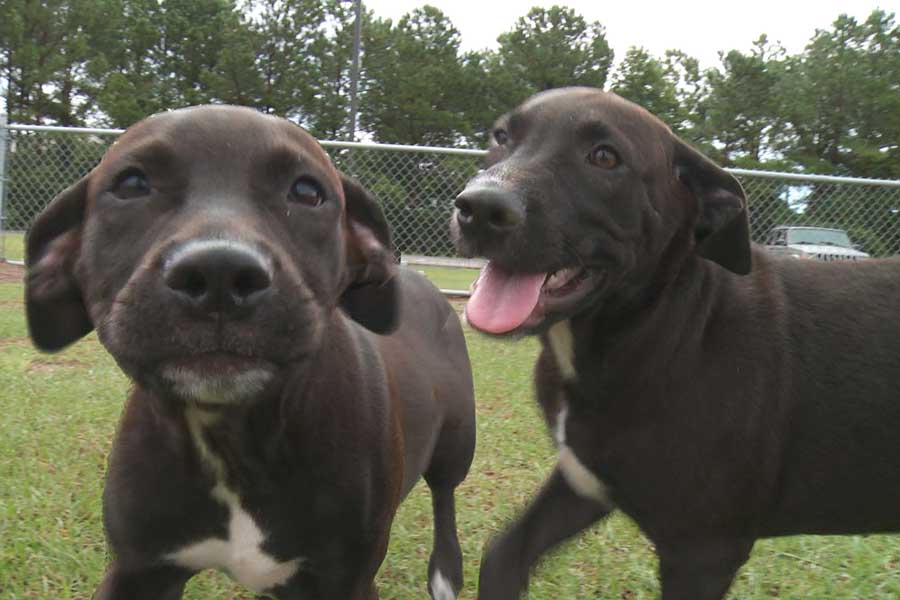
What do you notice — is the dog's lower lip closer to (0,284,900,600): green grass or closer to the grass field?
(0,284,900,600): green grass

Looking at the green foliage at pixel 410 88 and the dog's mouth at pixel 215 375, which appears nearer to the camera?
the dog's mouth at pixel 215 375

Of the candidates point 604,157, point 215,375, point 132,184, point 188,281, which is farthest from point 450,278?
point 188,281

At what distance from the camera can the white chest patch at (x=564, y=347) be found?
2568 millimetres

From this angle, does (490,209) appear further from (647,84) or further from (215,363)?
(647,84)

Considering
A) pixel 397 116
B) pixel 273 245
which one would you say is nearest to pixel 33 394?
pixel 273 245

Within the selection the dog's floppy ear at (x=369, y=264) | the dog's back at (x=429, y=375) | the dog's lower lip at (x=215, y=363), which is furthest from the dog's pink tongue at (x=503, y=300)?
the dog's lower lip at (x=215, y=363)

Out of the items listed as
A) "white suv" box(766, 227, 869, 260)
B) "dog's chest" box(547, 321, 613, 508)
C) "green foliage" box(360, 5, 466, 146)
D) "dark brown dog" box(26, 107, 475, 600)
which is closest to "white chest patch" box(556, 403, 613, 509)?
"dog's chest" box(547, 321, 613, 508)

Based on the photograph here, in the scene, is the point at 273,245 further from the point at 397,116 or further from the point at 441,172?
the point at 397,116

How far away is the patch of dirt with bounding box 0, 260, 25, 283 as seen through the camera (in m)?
11.1

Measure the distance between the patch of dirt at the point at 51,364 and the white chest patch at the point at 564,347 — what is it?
194 inches

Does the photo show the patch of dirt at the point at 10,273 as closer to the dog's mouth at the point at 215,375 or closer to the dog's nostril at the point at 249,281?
the dog's mouth at the point at 215,375

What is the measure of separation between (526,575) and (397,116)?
51.7 metres

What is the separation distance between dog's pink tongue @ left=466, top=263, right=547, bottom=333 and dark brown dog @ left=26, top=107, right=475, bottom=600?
0.29 meters

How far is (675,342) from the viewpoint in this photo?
7.84 ft
